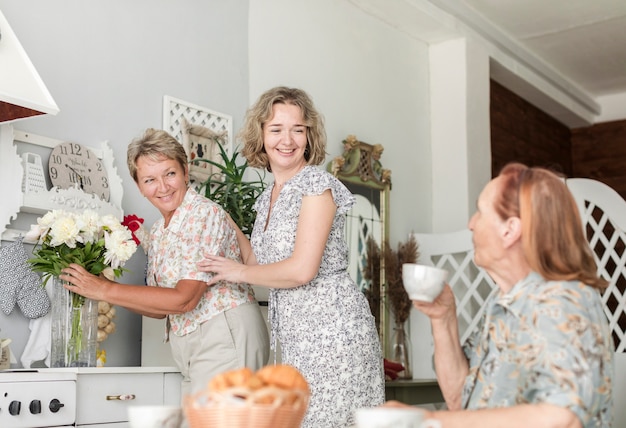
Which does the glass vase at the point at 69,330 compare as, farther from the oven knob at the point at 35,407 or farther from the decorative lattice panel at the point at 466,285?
the decorative lattice panel at the point at 466,285

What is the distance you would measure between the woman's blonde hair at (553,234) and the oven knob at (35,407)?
140 cm

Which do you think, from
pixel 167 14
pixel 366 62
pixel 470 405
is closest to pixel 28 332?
pixel 167 14

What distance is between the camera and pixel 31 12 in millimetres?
2969

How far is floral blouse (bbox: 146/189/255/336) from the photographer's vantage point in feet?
8.52

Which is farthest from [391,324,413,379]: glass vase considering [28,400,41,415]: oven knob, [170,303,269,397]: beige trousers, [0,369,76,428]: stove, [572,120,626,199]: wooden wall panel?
[572,120,626,199]: wooden wall panel

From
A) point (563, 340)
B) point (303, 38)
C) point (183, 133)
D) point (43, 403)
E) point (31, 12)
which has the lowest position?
point (43, 403)

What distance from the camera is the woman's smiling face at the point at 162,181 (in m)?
2.69

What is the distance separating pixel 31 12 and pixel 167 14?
680 mm

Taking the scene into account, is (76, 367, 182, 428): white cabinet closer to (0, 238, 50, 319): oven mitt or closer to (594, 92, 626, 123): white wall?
(0, 238, 50, 319): oven mitt

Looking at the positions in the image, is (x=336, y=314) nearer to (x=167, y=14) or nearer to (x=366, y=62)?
(x=167, y=14)

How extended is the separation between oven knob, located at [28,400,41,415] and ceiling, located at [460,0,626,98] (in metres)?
3.58

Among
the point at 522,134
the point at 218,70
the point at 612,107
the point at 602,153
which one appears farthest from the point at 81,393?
the point at 612,107

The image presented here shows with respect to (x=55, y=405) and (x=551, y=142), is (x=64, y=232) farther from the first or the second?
(x=551, y=142)

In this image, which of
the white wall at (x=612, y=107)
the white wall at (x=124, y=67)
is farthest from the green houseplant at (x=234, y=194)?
the white wall at (x=612, y=107)
